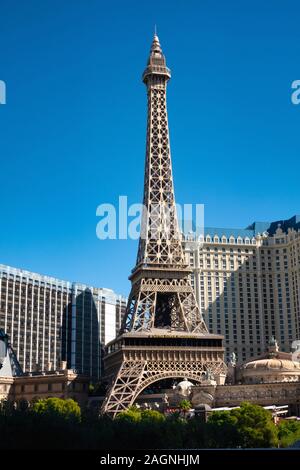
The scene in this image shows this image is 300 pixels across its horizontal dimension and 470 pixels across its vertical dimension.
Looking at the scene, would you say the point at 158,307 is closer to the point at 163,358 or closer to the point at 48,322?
the point at 163,358

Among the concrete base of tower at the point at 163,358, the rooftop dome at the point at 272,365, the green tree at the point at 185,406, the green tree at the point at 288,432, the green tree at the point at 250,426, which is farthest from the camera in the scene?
the rooftop dome at the point at 272,365

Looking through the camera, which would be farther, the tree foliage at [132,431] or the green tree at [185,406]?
the green tree at [185,406]

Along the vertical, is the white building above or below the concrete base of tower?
above

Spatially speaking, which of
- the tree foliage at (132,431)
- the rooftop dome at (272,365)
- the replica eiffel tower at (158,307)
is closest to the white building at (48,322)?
the replica eiffel tower at (158,307)

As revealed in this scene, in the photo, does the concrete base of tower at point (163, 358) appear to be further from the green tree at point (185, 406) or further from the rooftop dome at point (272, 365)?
the green tree at point (185, 406)

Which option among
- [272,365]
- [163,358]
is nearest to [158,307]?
[163,358]

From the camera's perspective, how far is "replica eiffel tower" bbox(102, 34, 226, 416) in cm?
12500

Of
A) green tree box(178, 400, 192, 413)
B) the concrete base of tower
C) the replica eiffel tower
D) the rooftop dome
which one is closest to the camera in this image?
green tree box(178, 400, 192, 413)

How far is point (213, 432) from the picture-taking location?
245ft

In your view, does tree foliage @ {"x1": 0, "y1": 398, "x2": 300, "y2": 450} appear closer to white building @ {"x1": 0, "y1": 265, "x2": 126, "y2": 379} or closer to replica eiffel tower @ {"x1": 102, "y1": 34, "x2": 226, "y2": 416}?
replica eiffel tower @ {"x1": 102, "y1": 34, "x2": 226, "y2": 416}

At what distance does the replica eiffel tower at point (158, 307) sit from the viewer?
410ft

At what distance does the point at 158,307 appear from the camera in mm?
141125

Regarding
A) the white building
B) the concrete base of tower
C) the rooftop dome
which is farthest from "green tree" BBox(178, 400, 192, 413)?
the white building

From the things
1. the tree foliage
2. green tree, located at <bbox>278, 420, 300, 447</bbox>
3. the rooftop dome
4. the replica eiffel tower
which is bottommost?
green tree, located at <bbox>278, 420, 300, 447</bbox>
